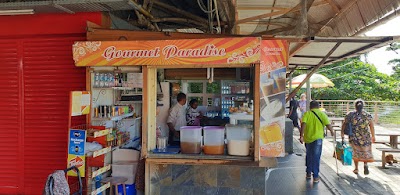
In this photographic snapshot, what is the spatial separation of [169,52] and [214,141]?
1.34 m

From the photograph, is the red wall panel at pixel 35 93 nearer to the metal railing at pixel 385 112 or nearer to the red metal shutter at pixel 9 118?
the red metal shutter at pixel 9 118

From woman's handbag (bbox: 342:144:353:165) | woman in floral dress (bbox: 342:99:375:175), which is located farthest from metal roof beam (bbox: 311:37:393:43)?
woman's handbag (bbox: 342:144:353:165)

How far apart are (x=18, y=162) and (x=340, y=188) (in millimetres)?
5500

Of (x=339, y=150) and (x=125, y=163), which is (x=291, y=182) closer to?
(x=339, y=150)

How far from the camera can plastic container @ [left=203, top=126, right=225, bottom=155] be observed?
14.3ft

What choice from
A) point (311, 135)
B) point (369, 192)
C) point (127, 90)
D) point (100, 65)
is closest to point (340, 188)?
point (369, 192)

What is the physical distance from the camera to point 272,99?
17.6ft

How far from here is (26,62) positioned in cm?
509

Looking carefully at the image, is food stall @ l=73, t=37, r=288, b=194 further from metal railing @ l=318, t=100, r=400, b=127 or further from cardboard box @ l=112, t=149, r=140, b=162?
metal railing @ l=318, t=100, r=400, b=127

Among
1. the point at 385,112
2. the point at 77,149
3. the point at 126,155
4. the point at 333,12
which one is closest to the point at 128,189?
the point at 126,155

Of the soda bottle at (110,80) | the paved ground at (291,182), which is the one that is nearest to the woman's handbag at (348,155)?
the paved ground at (291,182)

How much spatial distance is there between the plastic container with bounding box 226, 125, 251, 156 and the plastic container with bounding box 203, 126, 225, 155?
4.1 inches

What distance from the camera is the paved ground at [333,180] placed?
5.66 meters

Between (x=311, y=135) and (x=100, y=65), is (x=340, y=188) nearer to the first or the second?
(x=311, y=135)
